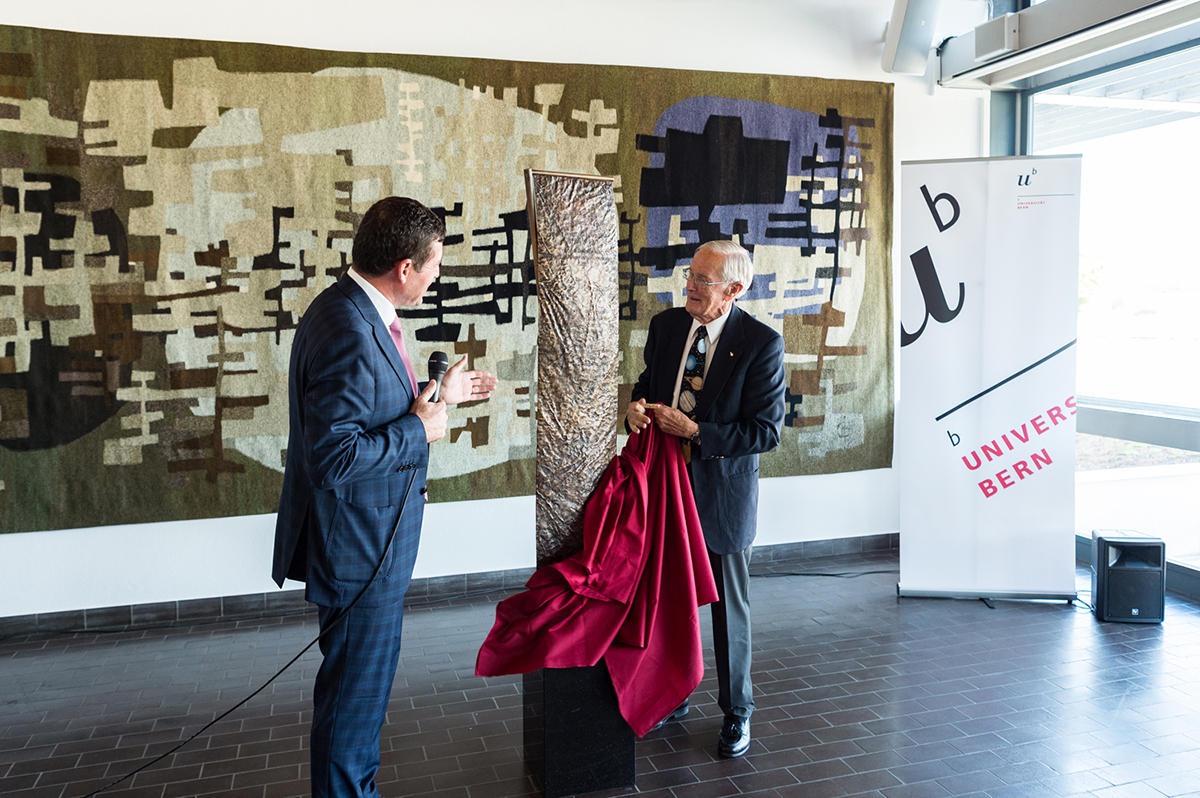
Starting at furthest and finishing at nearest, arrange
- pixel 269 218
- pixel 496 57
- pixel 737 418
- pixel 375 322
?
pixel 496 57 < pixel 269 218 < pixel 737 418 < pixel 375 322

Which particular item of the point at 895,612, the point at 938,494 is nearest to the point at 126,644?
the point at 895,612

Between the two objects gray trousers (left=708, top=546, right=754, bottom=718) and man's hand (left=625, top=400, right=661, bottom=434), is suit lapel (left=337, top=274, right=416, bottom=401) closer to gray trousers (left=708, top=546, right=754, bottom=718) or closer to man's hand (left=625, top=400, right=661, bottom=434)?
man's hand (left=625, top=400, right=661, bottom=434)

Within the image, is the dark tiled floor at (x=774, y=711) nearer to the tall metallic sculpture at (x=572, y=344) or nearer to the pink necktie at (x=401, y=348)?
the tall metallic sculpture at (x=572, y=344)

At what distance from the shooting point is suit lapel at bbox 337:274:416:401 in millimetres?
2200

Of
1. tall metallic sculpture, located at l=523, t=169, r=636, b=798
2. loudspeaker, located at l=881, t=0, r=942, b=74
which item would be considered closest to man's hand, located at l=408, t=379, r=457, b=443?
tall metallic sculpture, located at l=523, t=169, r=636, b=798

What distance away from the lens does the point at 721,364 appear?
3.00m

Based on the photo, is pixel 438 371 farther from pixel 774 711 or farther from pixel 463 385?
pixel 774 711

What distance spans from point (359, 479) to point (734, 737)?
1.69 meters

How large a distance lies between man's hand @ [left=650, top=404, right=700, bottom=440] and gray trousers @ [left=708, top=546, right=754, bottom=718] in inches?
18.0

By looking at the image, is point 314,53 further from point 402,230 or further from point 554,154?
point 402,230

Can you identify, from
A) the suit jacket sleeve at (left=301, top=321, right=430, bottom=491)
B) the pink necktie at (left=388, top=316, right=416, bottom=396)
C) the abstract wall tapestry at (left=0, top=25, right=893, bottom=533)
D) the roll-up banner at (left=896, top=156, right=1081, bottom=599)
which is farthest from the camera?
the roll-up banner at (left=896, top=156, right=1081, bottom=599)

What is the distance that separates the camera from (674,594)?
9.37 ft

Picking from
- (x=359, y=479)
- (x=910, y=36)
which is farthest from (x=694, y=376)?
(x=910, y=36)

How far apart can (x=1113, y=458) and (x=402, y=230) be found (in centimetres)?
485
